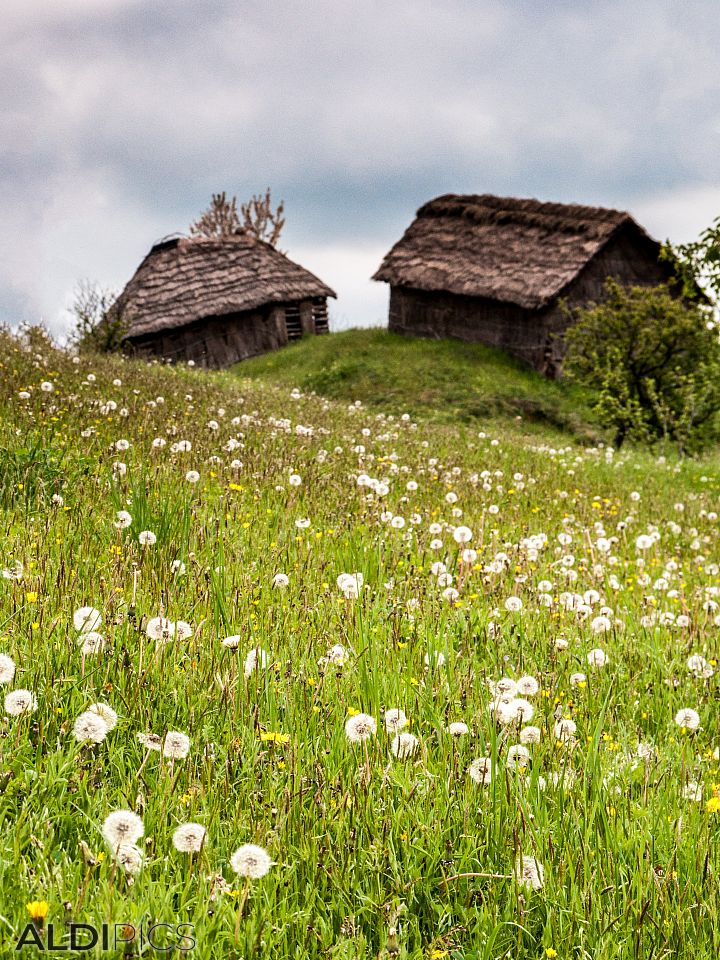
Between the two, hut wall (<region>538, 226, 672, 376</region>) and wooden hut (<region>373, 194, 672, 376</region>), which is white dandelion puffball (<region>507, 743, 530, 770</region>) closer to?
wooden hut (<region>373, 194, 672, 376</region>)

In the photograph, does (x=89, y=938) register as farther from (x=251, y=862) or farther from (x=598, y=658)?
(x=598, y=658)

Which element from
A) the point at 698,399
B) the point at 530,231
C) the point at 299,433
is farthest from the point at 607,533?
the point at 530,231

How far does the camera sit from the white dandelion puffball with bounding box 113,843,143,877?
5.51ft

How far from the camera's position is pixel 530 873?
1.96m

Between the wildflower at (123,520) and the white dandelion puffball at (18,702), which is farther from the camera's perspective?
the wildflower at (123,520)

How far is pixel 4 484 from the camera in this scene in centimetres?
482

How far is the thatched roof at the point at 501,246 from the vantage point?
30078 millimetres

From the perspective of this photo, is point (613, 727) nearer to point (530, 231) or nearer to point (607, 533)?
point (607, 533)

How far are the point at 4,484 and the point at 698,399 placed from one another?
65.1 ft

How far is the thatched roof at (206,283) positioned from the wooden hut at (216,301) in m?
0.05

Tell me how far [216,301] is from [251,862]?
36.5m

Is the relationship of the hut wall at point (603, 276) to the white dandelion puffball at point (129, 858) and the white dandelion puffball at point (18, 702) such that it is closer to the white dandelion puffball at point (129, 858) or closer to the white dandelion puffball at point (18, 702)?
the white dandelion puffball at point (18, 702)

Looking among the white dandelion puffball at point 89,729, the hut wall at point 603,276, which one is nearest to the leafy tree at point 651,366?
the hut wall at point 603,276

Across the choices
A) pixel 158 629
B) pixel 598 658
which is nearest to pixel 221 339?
pixel 598 658
